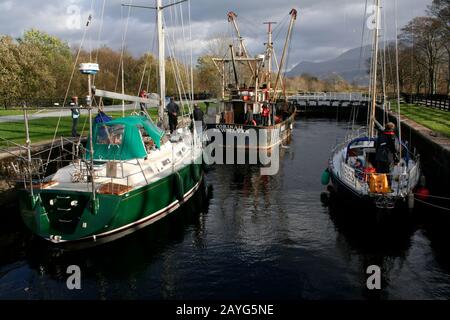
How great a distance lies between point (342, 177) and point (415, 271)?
5134 mm

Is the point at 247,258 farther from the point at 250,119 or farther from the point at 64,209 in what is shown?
the point at 250,119

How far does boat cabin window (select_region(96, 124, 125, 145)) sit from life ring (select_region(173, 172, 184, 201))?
7.31ft

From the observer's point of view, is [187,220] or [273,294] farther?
[187,220]

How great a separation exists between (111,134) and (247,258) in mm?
6392

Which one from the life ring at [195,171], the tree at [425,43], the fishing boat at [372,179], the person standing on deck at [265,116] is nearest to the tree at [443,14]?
the tree at [425,43]

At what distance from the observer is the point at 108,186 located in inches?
464

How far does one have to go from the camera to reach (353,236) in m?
12.7

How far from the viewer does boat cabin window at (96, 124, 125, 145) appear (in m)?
14.0

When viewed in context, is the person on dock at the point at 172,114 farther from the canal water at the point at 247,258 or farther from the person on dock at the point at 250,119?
the person on dock at the point at 250,119

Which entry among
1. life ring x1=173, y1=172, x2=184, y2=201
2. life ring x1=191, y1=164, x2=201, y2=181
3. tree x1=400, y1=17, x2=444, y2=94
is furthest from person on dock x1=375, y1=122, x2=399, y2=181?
tree x1=400, y1=17, x2=444, y2=94
